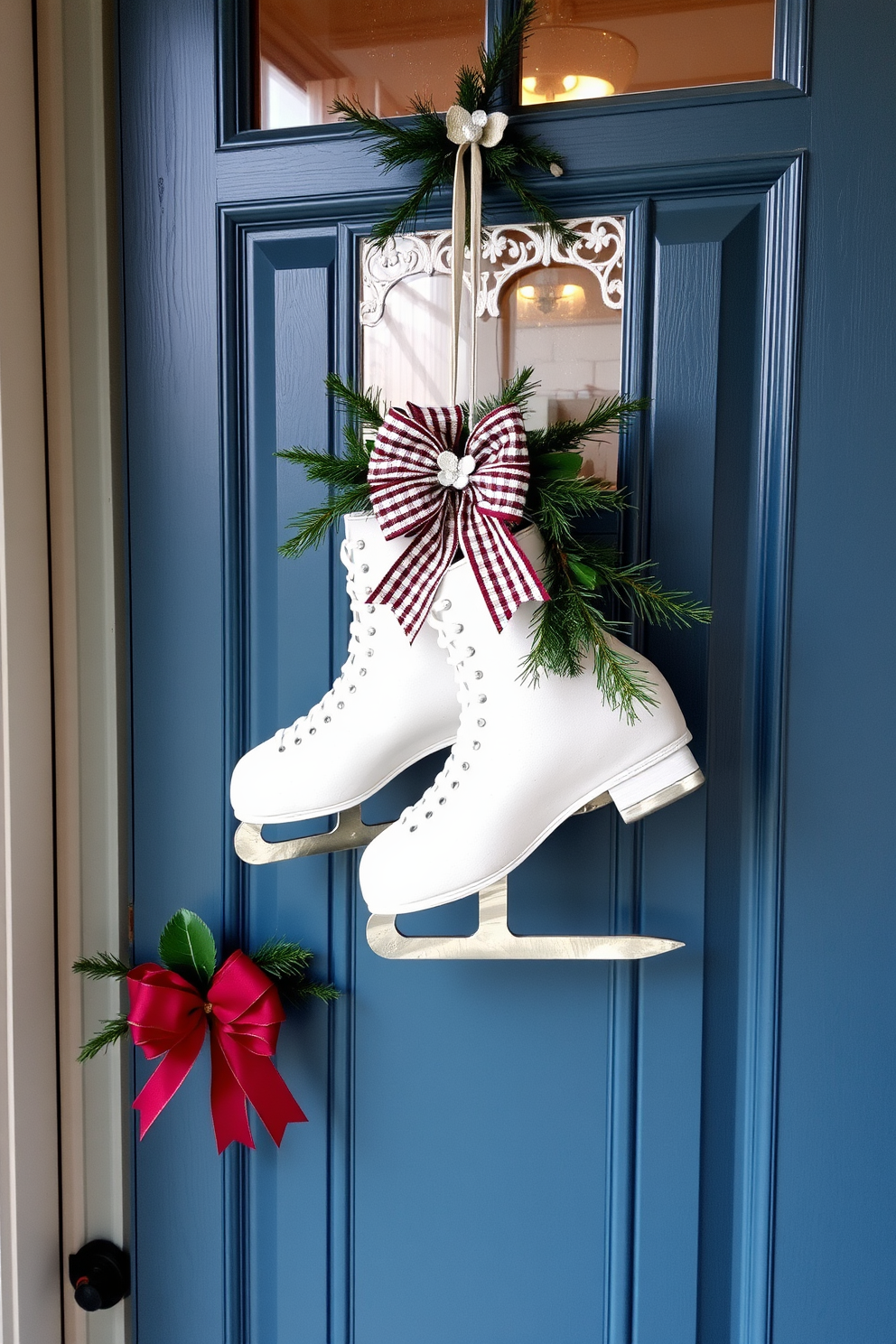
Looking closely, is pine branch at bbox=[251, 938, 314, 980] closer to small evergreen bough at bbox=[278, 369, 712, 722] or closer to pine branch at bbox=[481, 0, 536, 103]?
small evergreen bough at bbox=[278, 369, 712, 722]

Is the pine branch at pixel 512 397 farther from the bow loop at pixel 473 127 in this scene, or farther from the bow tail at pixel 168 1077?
the bow tail at pixel 168 1077

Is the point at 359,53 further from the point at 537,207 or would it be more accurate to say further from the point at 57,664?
the point at 57,664

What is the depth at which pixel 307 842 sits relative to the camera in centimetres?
75

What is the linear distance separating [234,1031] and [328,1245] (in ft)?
0.79

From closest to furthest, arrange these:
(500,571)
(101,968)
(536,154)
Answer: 1. (500,571)
2. (536,154)
3. (101,968)

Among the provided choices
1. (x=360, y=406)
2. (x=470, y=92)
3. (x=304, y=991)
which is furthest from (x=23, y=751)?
(x=470, y=92)

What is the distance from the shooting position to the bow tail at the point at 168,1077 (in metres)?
0.74

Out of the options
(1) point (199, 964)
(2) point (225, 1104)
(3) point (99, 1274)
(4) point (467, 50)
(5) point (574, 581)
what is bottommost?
(3) point (99, 1274)

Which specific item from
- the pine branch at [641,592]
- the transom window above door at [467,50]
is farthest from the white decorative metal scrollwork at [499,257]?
the pine branch at [641,592]

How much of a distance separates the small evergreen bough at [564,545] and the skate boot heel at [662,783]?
46 mm

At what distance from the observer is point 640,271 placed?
0.71 metres

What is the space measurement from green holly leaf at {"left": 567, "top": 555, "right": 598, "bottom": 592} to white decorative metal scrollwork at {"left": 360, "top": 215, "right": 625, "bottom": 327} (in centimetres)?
25

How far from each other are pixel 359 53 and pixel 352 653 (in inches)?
20.0

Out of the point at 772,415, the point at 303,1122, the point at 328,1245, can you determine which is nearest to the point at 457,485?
the point at 772,415
